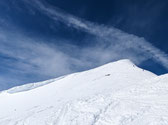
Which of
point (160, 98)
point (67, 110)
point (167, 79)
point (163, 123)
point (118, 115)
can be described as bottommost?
point (163, 123)

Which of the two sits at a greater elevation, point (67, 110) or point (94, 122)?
point (67, 110)

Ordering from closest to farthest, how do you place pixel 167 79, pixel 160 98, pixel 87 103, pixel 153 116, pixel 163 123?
pixel 163 123 < pixel 153 116 < pixel 160 98 < pixel 87 103 < pixel 167 79

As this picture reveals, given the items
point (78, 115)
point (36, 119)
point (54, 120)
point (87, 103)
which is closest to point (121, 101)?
point (87, 103)

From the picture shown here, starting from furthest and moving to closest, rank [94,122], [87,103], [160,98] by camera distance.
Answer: [87,103], [160,98], [94,122]

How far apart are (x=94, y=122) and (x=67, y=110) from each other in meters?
2.58

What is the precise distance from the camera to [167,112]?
6863 mm

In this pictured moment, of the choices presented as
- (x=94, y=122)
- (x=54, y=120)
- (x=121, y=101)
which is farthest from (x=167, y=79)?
(x=54, y=120)

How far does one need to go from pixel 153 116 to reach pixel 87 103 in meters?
4.13

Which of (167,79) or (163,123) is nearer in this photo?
(163,123)

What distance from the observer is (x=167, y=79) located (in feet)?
39.5

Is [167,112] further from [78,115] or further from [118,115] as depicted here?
[78,115]

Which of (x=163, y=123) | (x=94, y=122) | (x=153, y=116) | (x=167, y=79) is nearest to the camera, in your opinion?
(x=163, y=123)

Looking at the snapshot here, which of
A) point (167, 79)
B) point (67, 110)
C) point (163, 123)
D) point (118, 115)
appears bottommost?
point (163, 123)

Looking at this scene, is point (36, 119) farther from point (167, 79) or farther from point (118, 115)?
point (167, 79)
